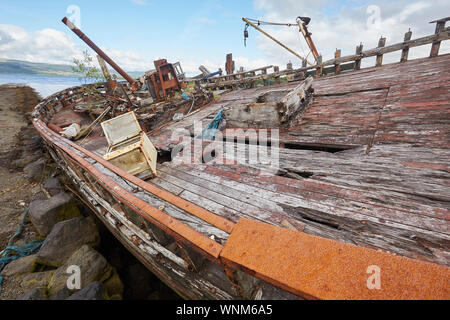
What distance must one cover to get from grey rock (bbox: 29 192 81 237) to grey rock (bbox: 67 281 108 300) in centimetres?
308

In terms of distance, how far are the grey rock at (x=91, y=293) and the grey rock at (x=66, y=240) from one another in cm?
161

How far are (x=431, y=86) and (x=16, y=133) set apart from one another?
72.6 feet

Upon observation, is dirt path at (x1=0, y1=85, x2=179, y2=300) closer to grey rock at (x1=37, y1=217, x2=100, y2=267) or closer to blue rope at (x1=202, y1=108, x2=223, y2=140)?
grey rock at (x1=37, y1=217, x2=100, y2=267)

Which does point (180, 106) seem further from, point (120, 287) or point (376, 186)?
point (376, 186)

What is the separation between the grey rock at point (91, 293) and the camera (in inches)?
121

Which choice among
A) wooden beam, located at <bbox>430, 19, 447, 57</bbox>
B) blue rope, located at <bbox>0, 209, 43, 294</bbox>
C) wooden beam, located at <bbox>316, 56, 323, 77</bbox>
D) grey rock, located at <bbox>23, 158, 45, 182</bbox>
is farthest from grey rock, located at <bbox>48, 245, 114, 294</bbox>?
wooden beam, located at <bbox>430, 19, 447, 57</bbox>

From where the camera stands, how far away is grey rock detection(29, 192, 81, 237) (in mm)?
5043

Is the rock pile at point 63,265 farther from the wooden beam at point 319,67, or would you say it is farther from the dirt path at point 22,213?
the wooden beam at point 319,67

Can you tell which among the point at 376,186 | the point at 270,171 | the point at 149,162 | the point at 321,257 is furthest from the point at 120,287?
the point at 376,186

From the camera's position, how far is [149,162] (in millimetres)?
3990

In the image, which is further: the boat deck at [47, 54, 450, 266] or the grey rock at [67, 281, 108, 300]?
the grey rock at [67, 281, 108, 300]

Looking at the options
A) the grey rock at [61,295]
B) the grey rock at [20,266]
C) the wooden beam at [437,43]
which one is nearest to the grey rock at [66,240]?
the grey rock at [20,266]

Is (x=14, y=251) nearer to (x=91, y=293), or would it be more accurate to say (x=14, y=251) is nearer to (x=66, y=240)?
(x=66, y=240)

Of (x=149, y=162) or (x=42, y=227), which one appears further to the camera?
(x=42, y=227)
